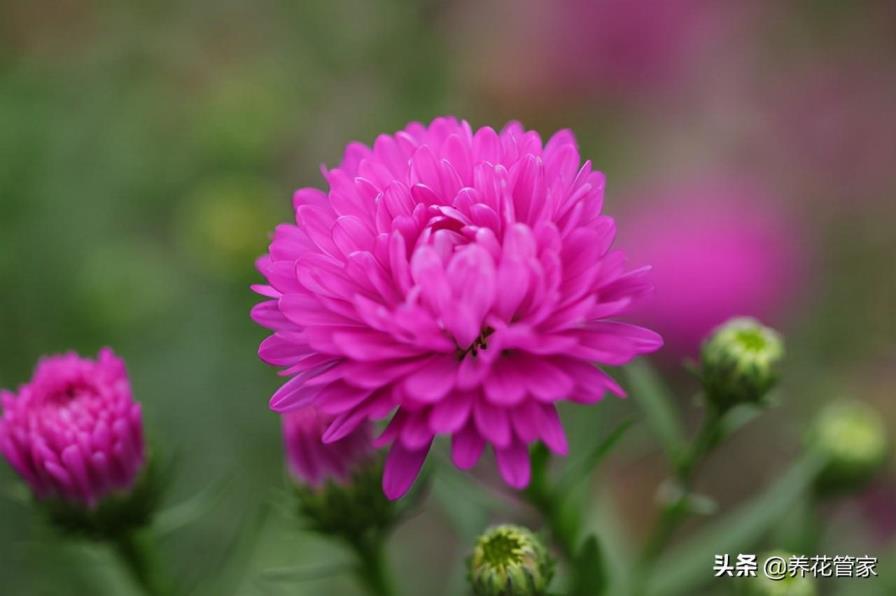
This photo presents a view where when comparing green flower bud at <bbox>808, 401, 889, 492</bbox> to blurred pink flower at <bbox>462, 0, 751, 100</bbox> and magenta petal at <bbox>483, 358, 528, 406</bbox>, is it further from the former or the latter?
blurred pink flower at <bbox>462, 0, 751, 100</bbox>

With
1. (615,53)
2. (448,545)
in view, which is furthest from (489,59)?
(448,545)

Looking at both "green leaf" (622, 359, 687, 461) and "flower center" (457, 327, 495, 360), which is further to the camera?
"green leaf" (622, 359, 687, 461)

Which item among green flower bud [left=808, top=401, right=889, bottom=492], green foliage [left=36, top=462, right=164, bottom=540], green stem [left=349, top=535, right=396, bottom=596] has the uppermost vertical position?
green flower bud [left=808, top=401, right=889, bottom=492]

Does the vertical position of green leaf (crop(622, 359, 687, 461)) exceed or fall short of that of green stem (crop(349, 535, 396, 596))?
it exceeds it

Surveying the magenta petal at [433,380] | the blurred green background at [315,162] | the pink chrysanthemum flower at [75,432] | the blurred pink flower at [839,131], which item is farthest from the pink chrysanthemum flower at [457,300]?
the blurred pink flower at [839,131]

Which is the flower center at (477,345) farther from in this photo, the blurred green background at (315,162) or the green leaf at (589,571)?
the blurred green background at (315,162)

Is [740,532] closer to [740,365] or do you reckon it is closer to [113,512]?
[740,365]

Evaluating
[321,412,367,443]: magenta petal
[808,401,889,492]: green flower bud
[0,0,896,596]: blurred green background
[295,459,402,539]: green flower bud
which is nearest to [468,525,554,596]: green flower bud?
[295,459,402,539]: green flower bud
